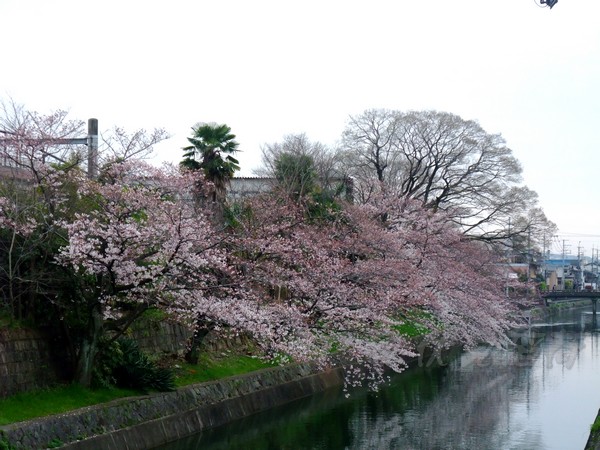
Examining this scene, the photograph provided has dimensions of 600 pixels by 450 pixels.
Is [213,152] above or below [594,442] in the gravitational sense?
above

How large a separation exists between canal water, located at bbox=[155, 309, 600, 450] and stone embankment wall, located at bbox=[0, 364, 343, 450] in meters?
0.36

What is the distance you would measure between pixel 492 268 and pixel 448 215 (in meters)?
5.04

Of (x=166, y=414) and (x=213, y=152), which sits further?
(x=213, y=152)

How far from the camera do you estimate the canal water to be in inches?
700

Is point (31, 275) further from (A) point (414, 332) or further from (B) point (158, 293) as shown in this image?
(A) point (414, 332)

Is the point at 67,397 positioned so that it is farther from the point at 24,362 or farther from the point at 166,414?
the point at 166,414

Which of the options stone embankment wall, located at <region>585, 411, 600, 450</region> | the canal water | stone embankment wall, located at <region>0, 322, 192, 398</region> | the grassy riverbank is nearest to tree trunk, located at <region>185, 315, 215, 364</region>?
the grassy riverbank

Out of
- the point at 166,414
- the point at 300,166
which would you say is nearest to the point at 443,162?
the point at 300,166

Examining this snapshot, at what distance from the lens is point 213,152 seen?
901 inches

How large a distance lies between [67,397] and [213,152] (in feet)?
32.9

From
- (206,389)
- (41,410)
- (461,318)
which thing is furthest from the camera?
(461,318)

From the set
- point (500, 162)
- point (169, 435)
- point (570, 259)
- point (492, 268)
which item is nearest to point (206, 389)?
point (169, 435)

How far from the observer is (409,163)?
136 ft

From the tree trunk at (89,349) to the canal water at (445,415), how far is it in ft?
8.21
